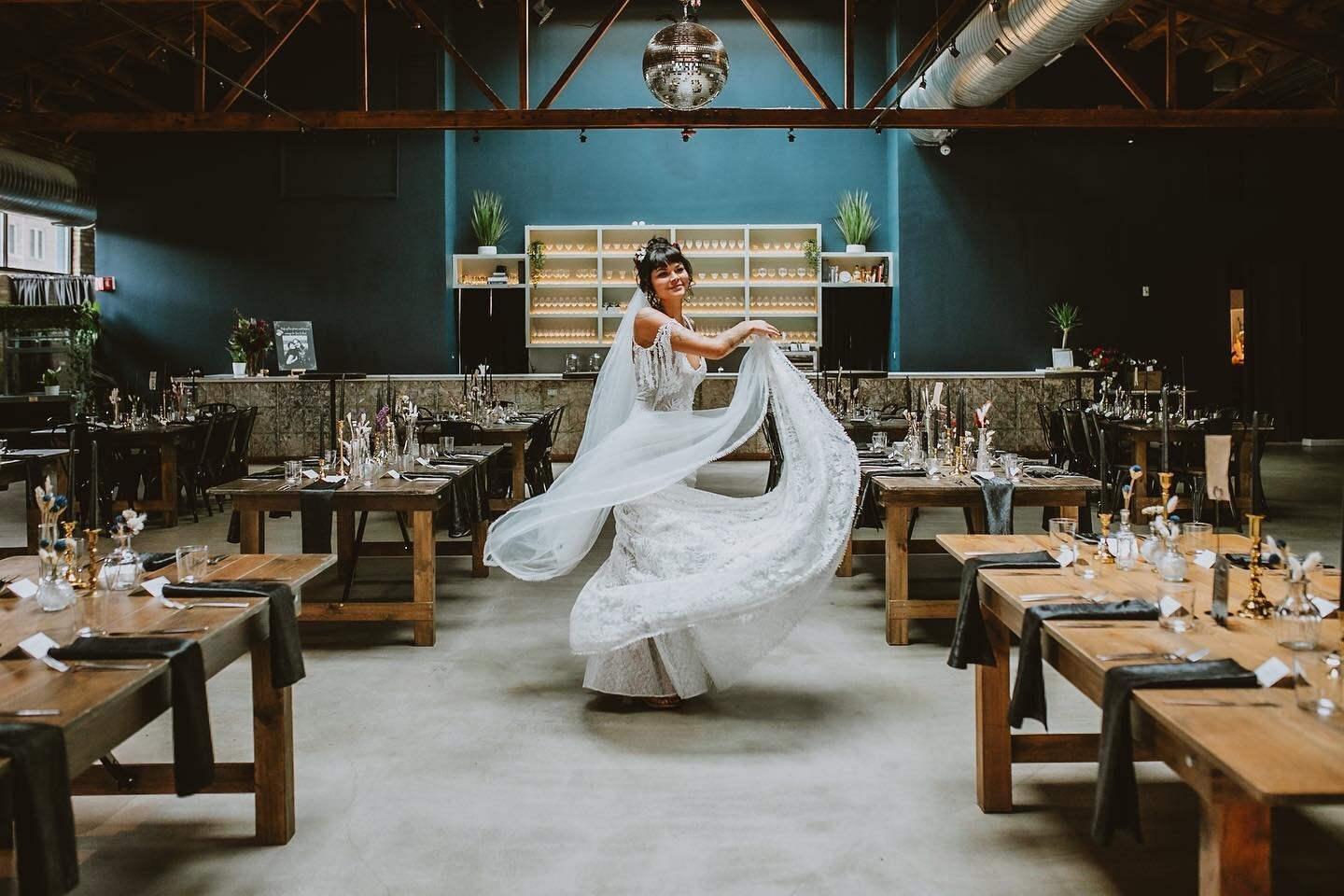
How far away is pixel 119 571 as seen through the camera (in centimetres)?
300

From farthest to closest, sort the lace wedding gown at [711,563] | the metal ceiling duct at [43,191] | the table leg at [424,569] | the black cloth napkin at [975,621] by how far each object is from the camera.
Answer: the metal ceiling duct at [43,191] → the table leg at [424,569] → the lace wedding gown at [711,563] → the black cloth napkin at [975,621]

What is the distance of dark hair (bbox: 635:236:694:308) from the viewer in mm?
4312

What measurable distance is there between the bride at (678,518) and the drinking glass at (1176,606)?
4.26 feet

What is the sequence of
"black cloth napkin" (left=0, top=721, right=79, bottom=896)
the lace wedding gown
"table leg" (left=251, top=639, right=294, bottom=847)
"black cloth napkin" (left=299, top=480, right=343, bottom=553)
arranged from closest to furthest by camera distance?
"black cloth napkin" (left=0, top=721, right=79, bottom=896), "table leg" (left=251, top=639, right=294, bottom=847), the lace wedding gown, "black cloth napkin" (left=299, top=480, right=343, bottom=553)

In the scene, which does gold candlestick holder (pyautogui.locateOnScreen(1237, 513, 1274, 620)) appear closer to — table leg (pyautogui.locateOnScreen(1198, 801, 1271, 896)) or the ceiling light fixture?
table leg (pyautogui.locateOnScreen(1198, 801, 1271, 896))

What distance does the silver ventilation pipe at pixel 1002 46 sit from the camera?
8055 mm

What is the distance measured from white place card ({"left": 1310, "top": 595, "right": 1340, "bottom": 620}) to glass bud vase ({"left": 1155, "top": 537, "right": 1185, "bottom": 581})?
341mm

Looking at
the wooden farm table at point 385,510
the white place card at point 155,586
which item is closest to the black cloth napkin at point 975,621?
the white place card at point 155,586

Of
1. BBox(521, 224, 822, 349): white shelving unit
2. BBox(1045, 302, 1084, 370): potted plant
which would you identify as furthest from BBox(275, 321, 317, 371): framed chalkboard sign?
BBox(1045, 302, 1084, 370): potted plant

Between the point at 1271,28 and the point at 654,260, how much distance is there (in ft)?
26.9

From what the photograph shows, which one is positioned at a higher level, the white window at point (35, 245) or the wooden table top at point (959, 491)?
the white window at point (35, 245)

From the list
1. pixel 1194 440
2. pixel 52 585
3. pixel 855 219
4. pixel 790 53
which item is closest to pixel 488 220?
pixel 855 219

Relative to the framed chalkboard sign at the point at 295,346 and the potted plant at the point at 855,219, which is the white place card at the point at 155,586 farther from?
the potted plant at the point at 855,219

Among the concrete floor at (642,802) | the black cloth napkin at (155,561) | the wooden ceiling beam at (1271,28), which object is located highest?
the wooden ceiling beam at (1271,28)
